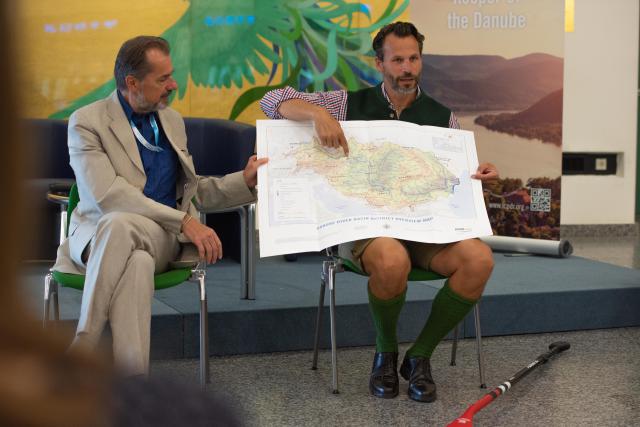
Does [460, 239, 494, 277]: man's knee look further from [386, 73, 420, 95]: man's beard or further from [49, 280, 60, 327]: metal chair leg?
[49, 280, 60, 327]: metal chair leg

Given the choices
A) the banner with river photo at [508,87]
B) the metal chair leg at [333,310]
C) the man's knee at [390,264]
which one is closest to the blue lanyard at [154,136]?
the metal chair leg at [333,310]

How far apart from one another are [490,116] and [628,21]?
197 centimetres

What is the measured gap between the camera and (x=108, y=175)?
3098 mm

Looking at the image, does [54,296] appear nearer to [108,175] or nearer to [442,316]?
[108,175]

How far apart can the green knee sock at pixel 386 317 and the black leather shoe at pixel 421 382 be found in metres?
0.09

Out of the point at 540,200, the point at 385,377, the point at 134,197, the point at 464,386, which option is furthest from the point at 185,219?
the point at 540,200

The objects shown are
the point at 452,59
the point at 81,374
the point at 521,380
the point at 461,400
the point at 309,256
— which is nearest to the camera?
the point at 81,374

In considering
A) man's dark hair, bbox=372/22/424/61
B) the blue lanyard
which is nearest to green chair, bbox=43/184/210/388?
the blue lanyard

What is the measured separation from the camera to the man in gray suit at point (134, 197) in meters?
2.91

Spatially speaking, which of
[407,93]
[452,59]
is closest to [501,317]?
[407,93]

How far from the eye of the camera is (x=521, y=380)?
3.55 meters

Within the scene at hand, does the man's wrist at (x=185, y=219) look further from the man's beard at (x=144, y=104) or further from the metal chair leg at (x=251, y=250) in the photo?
the metal chair leg at (x=251, y=250)

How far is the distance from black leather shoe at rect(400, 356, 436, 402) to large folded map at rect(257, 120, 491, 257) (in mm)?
452

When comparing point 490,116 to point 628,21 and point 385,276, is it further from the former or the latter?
point 385,276
